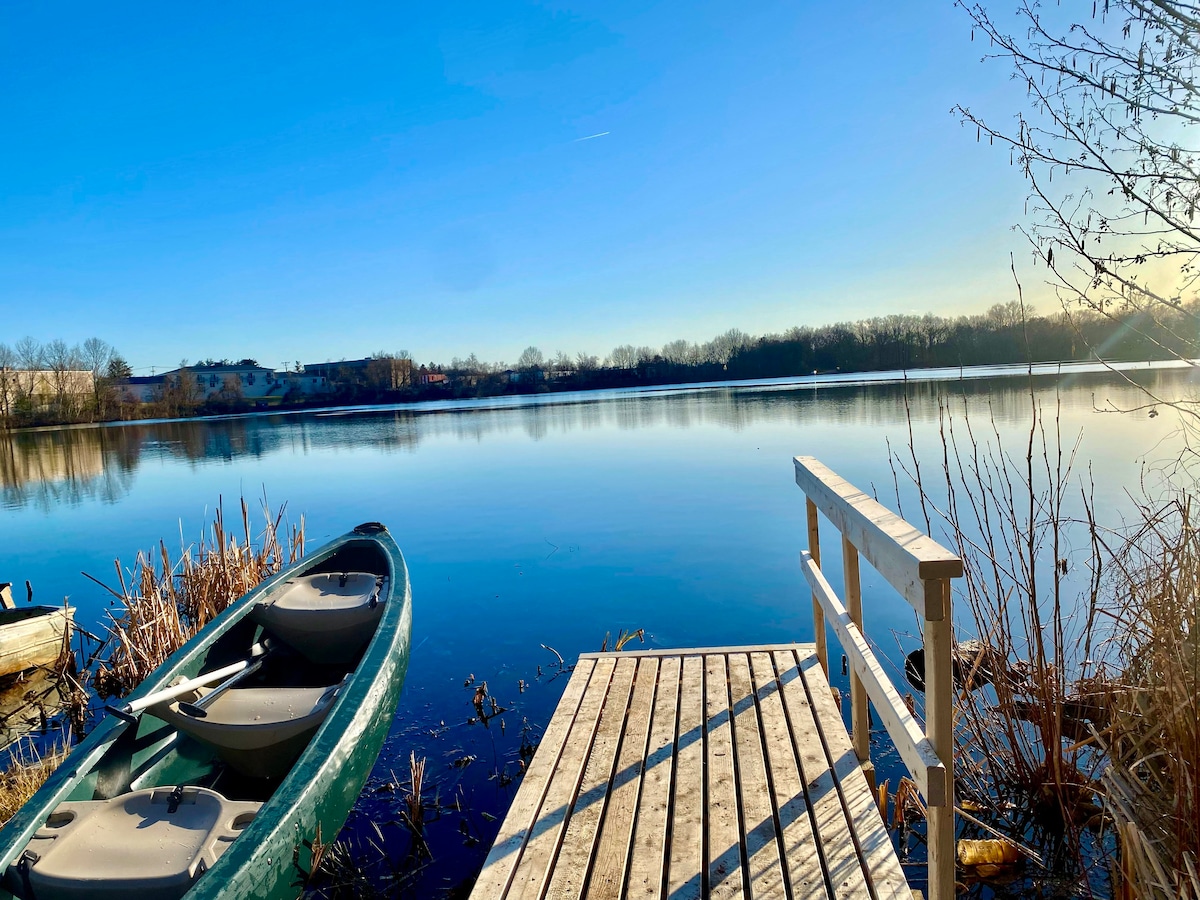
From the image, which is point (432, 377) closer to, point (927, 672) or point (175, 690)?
point (175, 690)

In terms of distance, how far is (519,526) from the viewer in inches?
512

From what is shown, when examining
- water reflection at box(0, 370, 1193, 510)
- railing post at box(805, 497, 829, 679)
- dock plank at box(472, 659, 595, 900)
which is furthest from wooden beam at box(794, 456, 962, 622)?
water reflection at box(0, 370, 1193, 510)

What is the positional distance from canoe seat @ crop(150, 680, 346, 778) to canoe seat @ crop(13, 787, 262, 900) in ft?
2.23

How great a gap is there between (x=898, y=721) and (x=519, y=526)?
445 inches

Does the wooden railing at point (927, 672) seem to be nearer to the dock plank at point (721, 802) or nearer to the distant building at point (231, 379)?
the dock plank at point (721, 802)

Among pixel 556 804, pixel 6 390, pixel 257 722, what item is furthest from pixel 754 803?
pixel 6 390

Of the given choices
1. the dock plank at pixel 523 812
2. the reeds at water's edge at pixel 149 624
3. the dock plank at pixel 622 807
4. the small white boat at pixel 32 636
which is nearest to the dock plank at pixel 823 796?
the dock plank at pixel 622 807

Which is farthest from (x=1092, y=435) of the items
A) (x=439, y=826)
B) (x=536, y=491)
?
(x=439, y=826)

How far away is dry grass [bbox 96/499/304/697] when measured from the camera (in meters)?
6.30

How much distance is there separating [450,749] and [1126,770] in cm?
397

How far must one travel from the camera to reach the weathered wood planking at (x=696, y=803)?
6.80 ft

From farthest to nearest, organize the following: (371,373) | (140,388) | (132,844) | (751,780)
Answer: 1. (371,373)
2. (140,388)
3. (132,844)
4. (751,780)

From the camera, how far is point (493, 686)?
607 centimetres

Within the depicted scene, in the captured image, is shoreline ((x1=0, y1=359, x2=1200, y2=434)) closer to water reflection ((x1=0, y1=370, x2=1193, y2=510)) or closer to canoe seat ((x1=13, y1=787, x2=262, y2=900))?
water reflection ((x1=0, y1=370, x2=1193, y2=510))
